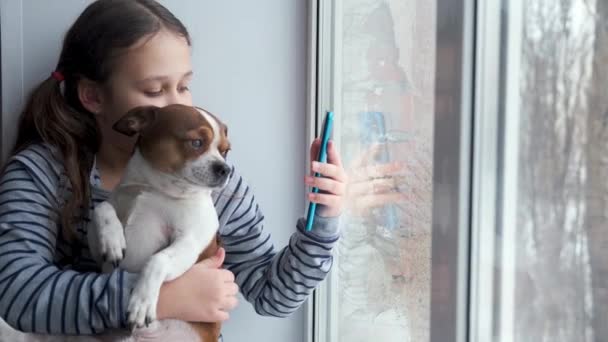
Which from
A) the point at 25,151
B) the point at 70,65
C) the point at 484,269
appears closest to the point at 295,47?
the point at 70,65

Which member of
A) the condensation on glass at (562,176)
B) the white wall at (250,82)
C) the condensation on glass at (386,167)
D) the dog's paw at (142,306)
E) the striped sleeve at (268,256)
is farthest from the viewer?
the white wall at (250,82)

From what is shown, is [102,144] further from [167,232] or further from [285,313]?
[285,313]

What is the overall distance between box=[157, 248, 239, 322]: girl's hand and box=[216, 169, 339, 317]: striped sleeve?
11cm

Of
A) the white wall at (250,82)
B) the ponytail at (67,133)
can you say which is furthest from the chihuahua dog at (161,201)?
the white wall at (250,82)

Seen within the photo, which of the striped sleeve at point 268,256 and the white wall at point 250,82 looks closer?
the striped sleeve at point 268,256

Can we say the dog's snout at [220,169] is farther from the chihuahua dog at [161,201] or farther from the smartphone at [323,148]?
the smartphone at [323,148]

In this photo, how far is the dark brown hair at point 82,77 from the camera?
0.91 m

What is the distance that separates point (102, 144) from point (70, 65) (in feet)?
0.44

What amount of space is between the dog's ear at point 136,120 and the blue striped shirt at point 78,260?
17 cm

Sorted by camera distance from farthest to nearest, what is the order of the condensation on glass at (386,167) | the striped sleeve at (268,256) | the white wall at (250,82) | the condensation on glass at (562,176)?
the white wall at (250,82) → the striped sleeve at (268,256) → the condensation on glass at (386,167) → the condensation on glass at (562,176)

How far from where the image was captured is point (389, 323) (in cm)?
102

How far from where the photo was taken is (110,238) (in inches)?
30.7

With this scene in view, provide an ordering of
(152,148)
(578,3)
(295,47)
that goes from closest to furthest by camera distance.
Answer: (578,3)
(152,148)
(295,47)

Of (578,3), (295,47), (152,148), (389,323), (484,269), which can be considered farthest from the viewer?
(295,47)
